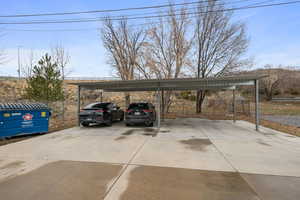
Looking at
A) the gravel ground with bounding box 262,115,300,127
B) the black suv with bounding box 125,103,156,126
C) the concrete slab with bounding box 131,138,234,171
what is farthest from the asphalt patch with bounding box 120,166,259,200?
the gravel ground with bounding box 262,115,300,127

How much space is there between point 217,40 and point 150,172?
53.3 feet

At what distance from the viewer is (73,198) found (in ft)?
8.45

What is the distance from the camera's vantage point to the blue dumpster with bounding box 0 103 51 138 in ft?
21.4

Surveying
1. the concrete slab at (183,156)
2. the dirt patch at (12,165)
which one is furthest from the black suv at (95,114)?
the dirt patch at (12,165)

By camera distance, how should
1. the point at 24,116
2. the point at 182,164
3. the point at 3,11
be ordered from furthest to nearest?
the point at 3,11 → the point at 24,116 → the point at 182,164

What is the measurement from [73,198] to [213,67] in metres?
16.9

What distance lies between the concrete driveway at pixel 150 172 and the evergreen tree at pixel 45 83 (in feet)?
25.3

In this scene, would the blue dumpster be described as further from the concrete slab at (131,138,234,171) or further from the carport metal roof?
the concrete slab at (131,138,234,171)

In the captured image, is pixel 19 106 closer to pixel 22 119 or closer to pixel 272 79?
pixel 22 119

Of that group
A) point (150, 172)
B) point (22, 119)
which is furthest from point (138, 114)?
point (150, 172)

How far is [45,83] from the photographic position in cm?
1247

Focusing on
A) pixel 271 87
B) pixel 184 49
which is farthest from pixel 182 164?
pixel 271 87

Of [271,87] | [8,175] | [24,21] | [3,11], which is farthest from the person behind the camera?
[271,87]

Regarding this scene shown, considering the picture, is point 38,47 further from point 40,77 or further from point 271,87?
point 271,87
